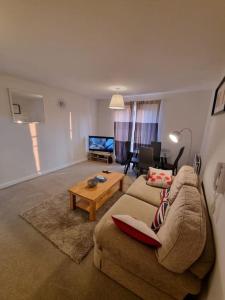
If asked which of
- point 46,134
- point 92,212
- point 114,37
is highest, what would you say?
point 114,37

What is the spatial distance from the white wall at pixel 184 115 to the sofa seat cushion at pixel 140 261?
3.49 meters

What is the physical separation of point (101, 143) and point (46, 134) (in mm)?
1919

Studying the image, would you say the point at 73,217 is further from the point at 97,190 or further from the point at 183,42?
the point at 183,42

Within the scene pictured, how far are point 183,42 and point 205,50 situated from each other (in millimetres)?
359

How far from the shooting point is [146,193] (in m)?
2.05

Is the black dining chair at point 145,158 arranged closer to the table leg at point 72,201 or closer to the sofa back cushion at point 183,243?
the table leg at point 72,201

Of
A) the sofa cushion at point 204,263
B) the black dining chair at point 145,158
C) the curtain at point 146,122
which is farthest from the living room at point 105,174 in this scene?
the curtain at point 146,122

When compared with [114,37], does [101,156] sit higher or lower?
lower

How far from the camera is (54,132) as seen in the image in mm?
3916

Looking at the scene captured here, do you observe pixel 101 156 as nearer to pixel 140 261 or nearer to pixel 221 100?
pixel 221 100

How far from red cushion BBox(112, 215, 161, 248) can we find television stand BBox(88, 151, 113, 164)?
3.76 metres

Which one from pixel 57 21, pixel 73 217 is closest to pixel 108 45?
pixel 57 21

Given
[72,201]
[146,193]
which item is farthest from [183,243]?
[72,201]

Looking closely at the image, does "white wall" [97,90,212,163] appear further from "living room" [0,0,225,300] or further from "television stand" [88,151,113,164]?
"television stand" [88,151,113,164]
